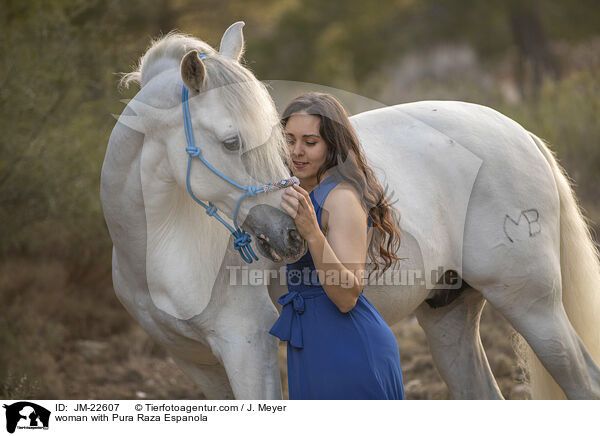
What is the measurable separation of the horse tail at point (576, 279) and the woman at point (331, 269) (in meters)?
1.22

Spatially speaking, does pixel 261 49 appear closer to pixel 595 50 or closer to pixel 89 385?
pixel 595 50

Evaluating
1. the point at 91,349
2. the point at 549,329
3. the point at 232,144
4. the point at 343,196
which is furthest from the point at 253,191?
the point at 91,349

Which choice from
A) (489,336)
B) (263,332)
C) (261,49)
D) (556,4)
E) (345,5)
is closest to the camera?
(263,332)

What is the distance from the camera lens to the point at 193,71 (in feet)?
6.72

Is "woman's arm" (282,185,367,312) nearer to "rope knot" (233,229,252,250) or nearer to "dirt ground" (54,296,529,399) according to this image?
"rope knot" (233,229,252,250)

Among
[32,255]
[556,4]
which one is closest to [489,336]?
[32,255]

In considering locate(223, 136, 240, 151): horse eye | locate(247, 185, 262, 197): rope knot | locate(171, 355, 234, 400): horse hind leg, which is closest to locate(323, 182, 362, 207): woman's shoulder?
locate(247, 185, 262, 197): rope knot

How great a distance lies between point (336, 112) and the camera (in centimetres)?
218

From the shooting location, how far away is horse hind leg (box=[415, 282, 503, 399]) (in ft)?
10.7

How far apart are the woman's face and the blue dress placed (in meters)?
0.08

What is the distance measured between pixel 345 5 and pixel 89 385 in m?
15.2

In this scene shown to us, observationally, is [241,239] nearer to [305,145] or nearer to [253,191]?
[253,191]
